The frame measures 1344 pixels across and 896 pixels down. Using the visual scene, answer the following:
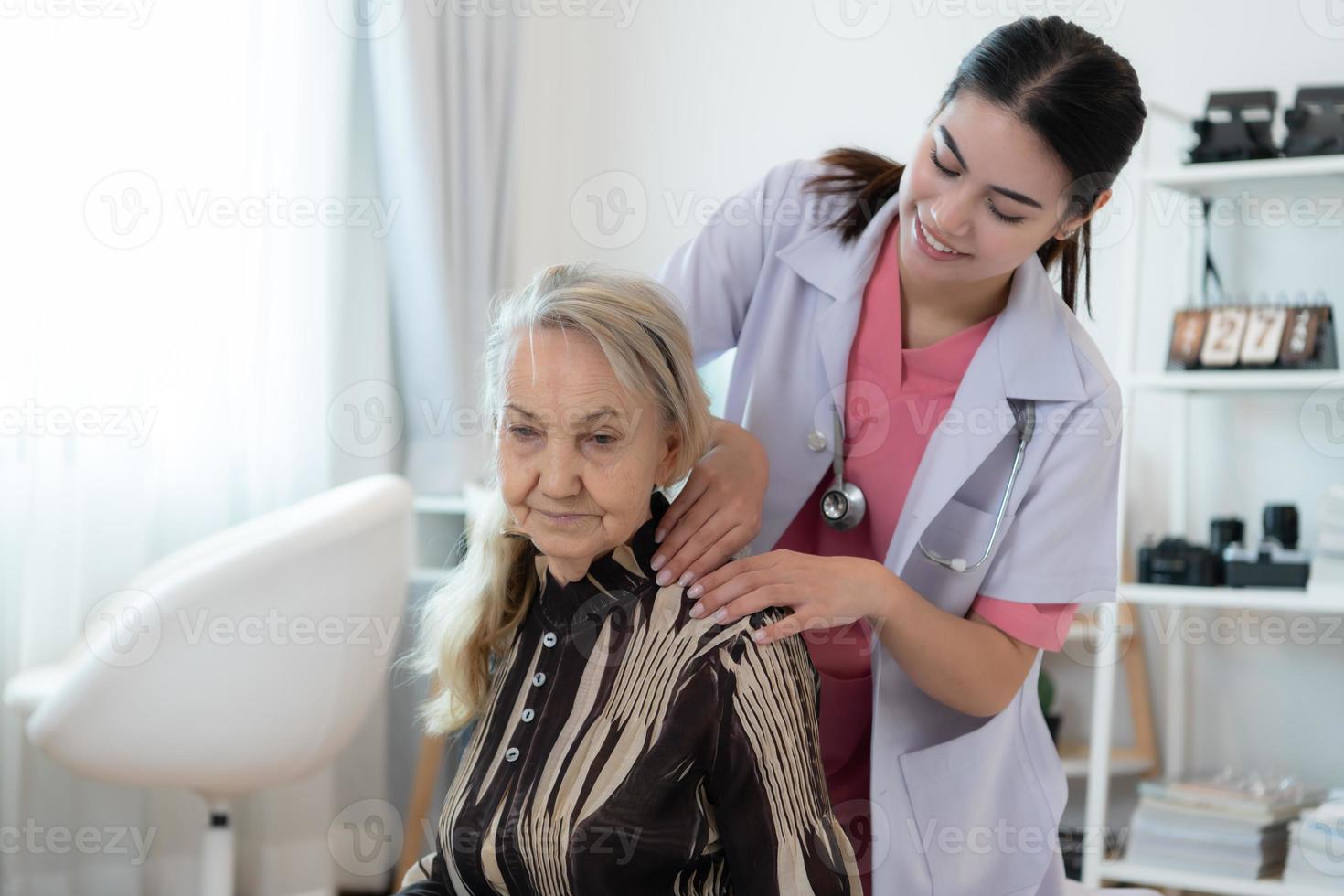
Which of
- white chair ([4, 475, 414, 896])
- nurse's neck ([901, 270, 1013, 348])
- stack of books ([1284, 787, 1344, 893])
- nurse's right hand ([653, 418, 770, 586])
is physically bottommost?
stack of books ([1284, 787, 1344, 893])

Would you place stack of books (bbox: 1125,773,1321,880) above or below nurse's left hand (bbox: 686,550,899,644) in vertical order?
below

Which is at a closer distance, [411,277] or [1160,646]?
[1160,646]

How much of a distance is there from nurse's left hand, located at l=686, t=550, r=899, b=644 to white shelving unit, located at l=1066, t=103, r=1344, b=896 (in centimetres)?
140

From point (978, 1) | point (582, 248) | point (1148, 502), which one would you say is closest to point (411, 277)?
point (582, 248)

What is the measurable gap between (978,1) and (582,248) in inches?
47.8

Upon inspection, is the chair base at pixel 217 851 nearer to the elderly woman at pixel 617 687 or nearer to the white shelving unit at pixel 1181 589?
the elderly woman at pixel 617 687

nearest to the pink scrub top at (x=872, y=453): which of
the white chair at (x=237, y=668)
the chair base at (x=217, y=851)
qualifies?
the white chair at (x=237, y=668)

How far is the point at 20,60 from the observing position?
252cm

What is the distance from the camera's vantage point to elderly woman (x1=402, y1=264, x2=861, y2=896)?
3.82 feet

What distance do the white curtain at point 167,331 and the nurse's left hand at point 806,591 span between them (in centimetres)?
187

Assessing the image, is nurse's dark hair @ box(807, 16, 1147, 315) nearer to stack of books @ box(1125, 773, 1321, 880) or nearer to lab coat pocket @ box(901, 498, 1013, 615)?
lab coat pocket @ box(901, 498, 1013, 615)

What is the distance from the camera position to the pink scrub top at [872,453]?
1.39m

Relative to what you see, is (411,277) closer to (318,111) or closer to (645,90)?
(318,111)

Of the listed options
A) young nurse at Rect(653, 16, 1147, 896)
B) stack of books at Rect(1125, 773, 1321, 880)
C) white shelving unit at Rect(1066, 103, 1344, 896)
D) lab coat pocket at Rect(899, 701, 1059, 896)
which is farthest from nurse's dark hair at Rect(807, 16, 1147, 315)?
stack of books at Rect(1125, 773, 1321, 880)
